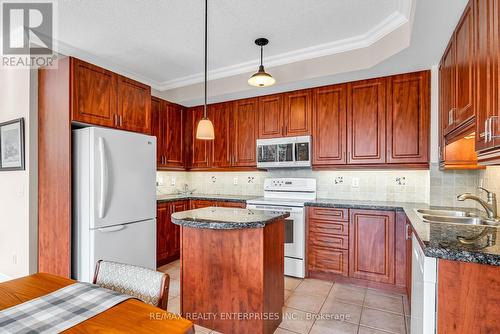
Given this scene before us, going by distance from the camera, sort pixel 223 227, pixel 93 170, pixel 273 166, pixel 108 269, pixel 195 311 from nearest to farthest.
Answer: pixel 108 269 → pixel 223 227 → pixel 195 311 → pixel 93 170 → pixel 273 166

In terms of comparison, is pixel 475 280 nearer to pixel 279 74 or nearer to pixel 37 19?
pixel 279 74

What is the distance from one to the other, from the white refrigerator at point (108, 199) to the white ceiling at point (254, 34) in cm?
106

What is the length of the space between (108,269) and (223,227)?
0.69 m

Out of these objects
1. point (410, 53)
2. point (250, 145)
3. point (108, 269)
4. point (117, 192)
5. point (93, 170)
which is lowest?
point (108, 269)

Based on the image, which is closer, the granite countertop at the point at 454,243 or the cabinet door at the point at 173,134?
the granite countertop at the point at 454,243

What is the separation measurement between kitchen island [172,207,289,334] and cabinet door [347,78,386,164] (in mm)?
1644

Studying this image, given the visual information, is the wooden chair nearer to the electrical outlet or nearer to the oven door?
the oven door

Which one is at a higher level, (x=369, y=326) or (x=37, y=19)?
(x=37, y=19)

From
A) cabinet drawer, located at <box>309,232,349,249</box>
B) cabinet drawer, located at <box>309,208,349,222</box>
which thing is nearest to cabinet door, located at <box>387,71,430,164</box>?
cabinet drawer, located at <box>309,208,349,222</box>

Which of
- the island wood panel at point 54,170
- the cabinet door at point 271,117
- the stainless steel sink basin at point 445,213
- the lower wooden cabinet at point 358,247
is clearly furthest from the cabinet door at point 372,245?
the island wood panel at point 54,170

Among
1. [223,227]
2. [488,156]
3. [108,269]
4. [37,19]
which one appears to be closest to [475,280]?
[488,156]

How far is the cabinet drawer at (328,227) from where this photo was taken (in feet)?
10.00

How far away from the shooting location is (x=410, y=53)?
98.0 inches

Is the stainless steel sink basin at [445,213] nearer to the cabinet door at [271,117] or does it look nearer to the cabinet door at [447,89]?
the cabinet door at [447,89]
